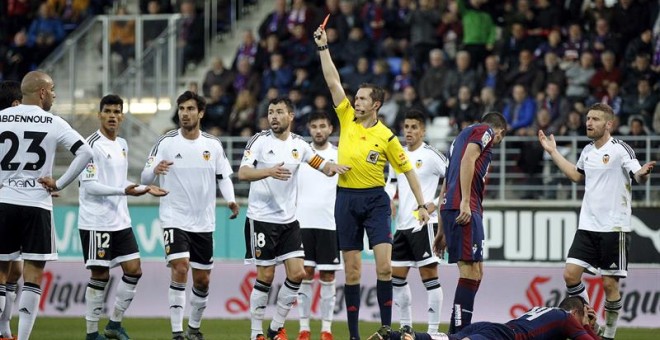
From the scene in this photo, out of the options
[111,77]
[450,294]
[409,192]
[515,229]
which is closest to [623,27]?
[515,229]

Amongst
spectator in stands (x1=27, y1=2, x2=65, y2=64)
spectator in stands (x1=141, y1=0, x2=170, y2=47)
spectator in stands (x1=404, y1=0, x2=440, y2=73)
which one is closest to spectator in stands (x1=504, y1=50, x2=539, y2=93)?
spectator in stands (x1=404, y1=0, x2=440, y2=73)

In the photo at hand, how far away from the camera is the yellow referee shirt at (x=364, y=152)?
13586mm

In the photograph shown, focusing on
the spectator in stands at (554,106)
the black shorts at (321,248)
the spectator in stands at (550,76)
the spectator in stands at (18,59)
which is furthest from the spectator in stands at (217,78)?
the black shorts at (321,248)

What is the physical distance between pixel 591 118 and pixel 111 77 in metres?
13.0

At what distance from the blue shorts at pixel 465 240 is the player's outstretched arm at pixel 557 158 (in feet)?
4.55

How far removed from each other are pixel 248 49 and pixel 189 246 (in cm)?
1151

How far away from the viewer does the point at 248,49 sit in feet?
82.9

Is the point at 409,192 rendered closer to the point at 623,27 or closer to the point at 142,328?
the point at 142,328

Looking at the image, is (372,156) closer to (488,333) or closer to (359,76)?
(488,333)

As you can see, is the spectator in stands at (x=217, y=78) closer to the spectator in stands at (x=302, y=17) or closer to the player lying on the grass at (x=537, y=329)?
the spectator in stands at (x=302, y=17)

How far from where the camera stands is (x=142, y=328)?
17.0 metres

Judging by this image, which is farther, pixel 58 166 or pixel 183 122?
pixel 58 166

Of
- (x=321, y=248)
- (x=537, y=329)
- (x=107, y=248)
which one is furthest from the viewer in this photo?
(x=321, y=248)

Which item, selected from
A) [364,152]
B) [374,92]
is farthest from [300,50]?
[364,152]
